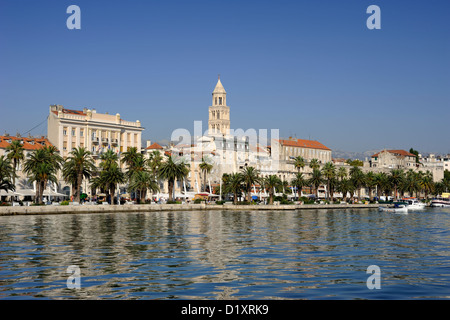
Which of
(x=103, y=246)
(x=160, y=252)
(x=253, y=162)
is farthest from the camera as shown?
(x=253, y=162)

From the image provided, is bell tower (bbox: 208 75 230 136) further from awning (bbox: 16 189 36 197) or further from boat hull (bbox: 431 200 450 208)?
awning (bbox: 16 189 36 197)

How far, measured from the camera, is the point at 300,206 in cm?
12031

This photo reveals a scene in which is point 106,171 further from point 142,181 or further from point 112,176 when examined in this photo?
point 142,181

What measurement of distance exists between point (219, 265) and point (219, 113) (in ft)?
559

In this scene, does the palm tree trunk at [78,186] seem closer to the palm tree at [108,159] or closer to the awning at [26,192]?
the palm tree at [108,159]

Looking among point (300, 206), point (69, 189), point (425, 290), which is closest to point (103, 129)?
point (69, 189)

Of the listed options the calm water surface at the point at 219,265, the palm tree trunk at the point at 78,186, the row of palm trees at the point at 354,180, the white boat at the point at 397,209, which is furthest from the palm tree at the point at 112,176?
the row of palm trees at the point at 354,180

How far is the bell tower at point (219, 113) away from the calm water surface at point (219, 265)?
151 m

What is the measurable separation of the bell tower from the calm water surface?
150811 mm

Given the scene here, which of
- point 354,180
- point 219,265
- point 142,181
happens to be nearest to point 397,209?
point 354,180

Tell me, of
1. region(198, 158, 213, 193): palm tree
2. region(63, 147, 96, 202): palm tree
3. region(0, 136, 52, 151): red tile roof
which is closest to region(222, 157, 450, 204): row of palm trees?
region(198, 158, 213, 193): palm tree

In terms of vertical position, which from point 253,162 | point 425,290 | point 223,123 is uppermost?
point 223,123
